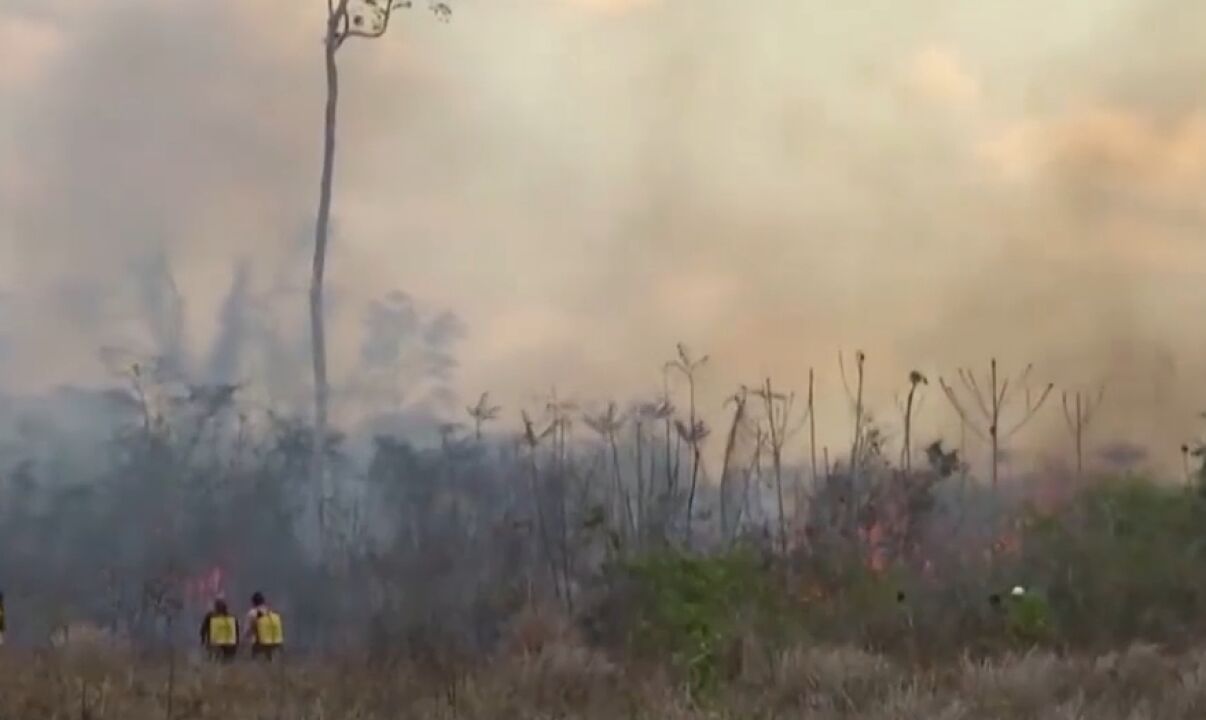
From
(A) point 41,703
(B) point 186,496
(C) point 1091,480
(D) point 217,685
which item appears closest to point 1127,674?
(D) point 217,685

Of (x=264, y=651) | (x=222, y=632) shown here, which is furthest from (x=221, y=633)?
(x=264, y=651)

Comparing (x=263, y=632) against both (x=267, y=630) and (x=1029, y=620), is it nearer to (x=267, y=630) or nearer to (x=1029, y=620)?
(x=267, y=630)

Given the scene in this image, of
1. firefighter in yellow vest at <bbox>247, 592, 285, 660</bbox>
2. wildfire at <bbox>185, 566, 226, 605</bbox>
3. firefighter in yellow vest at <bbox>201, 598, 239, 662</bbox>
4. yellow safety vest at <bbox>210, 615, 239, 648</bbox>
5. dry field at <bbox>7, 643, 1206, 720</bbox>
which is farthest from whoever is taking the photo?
wildfire at <bbox>185, 566, 226, 605</bbox>

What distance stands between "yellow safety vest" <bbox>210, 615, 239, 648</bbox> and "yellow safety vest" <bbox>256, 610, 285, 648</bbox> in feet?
0.76

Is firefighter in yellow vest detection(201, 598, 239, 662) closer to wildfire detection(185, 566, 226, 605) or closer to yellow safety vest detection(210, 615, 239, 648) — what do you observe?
yellow safety vest detection(210, 615, 239, 648)

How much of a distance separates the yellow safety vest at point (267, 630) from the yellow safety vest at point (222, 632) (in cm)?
23

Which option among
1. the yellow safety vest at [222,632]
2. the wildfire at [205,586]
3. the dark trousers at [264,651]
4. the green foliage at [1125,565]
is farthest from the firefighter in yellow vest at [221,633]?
the wildfire at [205,586]

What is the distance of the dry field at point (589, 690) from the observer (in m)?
9.68

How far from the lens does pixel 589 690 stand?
441 inches

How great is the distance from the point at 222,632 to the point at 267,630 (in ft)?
→ 1.49

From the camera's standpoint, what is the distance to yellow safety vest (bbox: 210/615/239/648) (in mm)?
14773

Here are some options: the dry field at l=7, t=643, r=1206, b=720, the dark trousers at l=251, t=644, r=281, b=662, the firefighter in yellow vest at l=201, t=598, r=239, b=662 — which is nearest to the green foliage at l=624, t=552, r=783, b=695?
the dry field at l=7, t=643, r=1206, b=720

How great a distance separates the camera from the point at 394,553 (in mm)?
23203

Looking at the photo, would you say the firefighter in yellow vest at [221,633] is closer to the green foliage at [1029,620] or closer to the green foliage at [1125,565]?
the green foliage at [1029,620]
